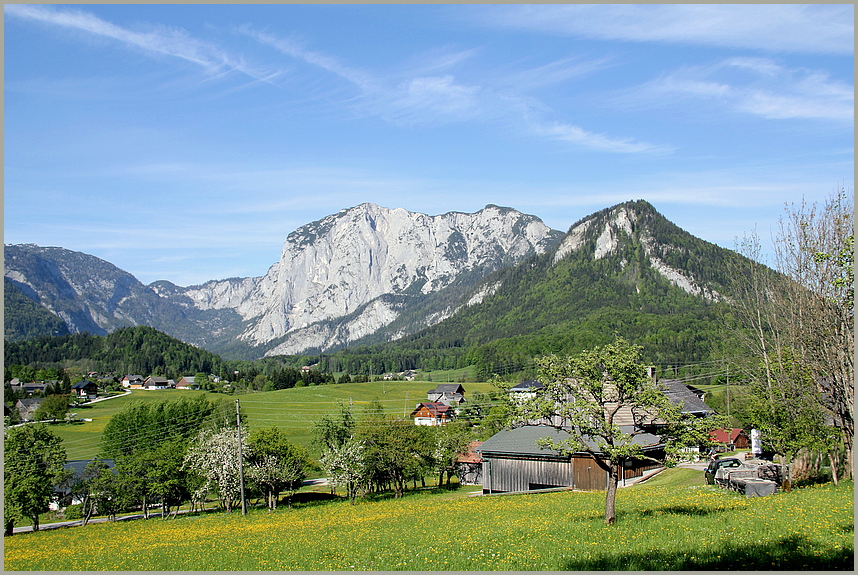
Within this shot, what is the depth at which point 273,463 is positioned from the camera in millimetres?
50875

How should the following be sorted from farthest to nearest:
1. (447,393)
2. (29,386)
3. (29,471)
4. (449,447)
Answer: (29,386), (447,393), (449,447), (29,471)

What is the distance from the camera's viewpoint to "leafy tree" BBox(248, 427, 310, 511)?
165 feet

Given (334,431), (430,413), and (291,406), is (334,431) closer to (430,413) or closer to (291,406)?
(430,413)

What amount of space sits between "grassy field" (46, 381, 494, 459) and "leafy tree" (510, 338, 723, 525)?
59.4 meters

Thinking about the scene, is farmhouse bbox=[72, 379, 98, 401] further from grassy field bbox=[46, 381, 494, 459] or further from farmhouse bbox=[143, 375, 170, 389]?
farmhouse bbox=[143, 375, 170, 389]

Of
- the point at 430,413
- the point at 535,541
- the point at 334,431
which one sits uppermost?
the point at 535,541

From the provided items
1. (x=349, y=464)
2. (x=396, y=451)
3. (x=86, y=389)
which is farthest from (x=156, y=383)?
→ (x=396, y=451)

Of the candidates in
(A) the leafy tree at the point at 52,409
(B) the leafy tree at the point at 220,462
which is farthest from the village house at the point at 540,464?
(A) the leafy tree at the point at 52,409

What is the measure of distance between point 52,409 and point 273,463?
91.5 meters

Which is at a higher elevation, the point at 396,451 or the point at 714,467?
the point at 714,467

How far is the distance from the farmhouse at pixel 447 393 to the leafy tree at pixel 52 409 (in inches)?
3089

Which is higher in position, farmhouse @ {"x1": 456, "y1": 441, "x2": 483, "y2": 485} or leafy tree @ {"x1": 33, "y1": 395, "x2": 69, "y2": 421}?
leafy tree @ {"x1": 33, "y1": 395, "x2": 69, "y2": 421}

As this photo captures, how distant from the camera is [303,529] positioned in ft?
95.1

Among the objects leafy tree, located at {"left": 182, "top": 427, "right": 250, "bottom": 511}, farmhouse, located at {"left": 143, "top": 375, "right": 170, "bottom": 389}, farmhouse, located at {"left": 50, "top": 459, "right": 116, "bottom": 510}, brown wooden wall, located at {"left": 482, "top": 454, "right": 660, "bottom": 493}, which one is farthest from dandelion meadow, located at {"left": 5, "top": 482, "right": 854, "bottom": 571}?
farmhouse, located at {"left": 143, "top": 375, "right": 170, "bottom": 389}
